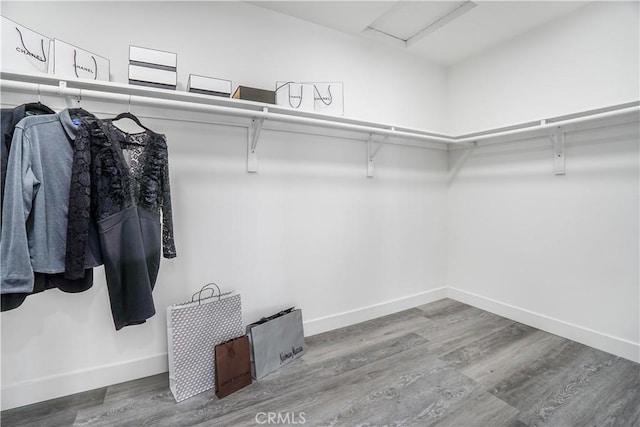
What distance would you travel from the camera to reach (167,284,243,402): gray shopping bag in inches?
59.3

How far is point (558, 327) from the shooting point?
217 cm

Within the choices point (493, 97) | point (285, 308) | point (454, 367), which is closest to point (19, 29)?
point (285, 308)

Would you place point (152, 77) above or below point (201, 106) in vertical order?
above

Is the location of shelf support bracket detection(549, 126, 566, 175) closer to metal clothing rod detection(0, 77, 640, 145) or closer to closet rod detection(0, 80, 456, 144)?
metal clothing rod detection(0, 77, 640, 145)

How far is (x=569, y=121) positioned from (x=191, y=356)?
2626mm

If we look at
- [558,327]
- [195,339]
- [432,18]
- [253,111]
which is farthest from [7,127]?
[558,327]

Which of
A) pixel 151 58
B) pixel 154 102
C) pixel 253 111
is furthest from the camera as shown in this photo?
pixel 253 111

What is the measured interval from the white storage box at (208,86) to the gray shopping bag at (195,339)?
3.83 feet

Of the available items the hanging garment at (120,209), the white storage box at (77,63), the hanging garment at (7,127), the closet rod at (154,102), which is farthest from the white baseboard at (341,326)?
the white storage box at (77,63)

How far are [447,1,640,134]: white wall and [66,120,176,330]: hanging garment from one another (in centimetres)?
263

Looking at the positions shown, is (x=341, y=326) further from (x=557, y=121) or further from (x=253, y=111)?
(x=557, y=121)

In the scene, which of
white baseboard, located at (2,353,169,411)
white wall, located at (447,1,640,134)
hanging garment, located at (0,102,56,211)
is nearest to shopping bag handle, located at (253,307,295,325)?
white baseboard, located at (2,353,169,411)

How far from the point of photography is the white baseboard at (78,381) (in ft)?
4.69

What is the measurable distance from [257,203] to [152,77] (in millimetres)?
892
